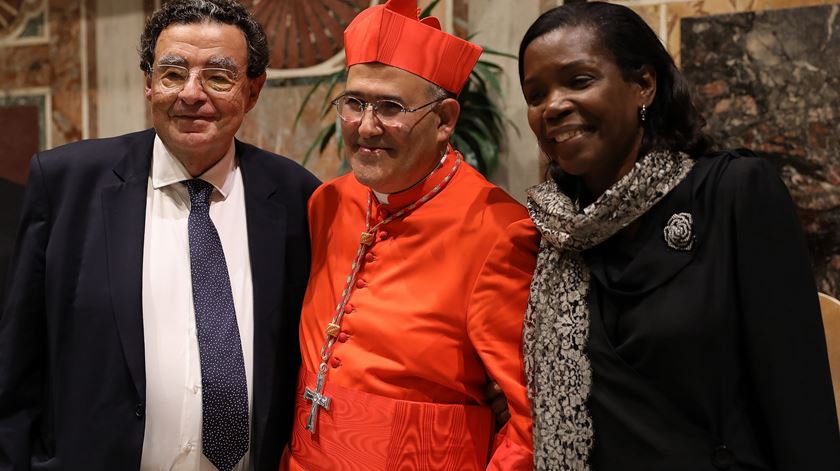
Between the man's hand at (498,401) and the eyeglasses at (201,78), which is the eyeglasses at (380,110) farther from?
the man's hand at (498,401)

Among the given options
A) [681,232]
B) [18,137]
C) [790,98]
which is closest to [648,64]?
[681,232]

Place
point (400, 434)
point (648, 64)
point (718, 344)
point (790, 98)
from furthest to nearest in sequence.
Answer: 1. point (790, 98)
2. point (400, 434)
3. point (648, 64)
4. point (718, 344)

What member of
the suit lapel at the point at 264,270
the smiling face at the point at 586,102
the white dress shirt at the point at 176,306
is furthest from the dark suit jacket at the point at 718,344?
the white dress shirt at the point at 176,306

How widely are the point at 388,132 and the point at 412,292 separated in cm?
38

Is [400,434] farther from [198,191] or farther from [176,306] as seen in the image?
[198,191]

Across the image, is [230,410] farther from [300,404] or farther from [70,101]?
[70,101]

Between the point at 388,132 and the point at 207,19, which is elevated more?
the point at 207,19

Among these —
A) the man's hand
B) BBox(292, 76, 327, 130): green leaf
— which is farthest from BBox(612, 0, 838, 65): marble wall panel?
the man's hand

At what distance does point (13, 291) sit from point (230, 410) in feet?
1.97

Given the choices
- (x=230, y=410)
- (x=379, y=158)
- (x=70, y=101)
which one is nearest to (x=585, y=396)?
(x=379, y=158)

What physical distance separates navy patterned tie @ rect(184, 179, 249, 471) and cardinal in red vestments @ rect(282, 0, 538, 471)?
15 centimetres

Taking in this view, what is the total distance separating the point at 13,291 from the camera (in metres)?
2.09

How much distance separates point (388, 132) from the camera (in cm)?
202

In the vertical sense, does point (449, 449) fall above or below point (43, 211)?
below
